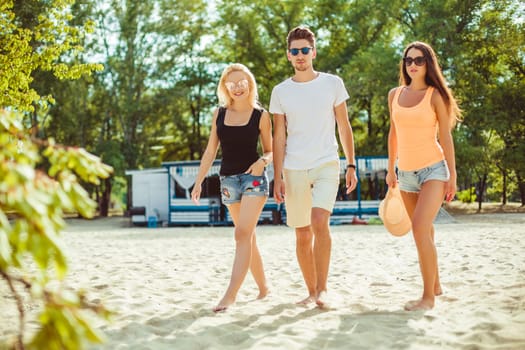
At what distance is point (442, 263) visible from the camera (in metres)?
7.11

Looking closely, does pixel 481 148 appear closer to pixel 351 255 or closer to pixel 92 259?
pixel 351 255

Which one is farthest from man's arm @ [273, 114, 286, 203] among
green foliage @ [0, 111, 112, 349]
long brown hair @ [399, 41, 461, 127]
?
green foliage @ [0, 111, 112, 349]

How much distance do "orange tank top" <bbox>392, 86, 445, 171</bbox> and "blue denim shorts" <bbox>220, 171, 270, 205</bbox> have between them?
116 cm

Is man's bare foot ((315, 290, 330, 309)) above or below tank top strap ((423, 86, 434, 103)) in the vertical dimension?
below

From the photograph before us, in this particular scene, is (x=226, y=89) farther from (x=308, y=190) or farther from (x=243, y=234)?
(x=243, y=234)

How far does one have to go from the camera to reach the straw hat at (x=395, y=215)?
4.80 metres

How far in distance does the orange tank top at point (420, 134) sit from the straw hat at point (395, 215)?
340mm

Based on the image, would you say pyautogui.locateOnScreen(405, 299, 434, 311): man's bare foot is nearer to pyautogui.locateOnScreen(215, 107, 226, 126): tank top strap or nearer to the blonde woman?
the blonde woman

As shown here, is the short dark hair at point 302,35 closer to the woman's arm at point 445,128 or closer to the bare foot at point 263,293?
the woman's arm at point 445,128

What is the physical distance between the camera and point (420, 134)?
14.9 feet

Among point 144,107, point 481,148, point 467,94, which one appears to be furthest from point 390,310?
point 144,107

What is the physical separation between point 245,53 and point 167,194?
1061 cm

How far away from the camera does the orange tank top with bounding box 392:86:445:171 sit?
4500 millimetres

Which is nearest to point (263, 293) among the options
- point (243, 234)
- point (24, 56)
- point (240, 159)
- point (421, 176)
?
point (243, 234)
